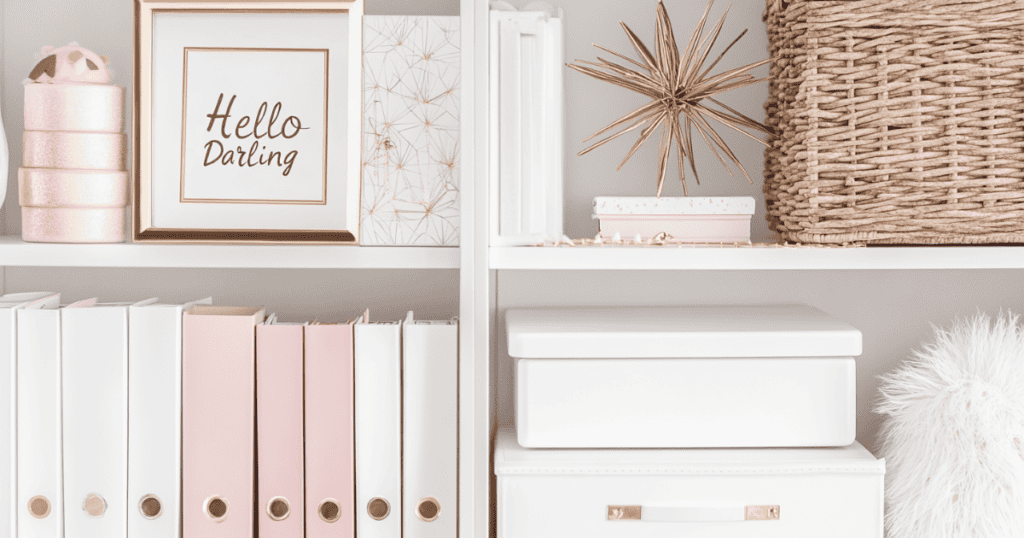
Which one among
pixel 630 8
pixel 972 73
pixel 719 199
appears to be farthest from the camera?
pixel 630 8

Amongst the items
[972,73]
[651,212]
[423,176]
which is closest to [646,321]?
[651,212]

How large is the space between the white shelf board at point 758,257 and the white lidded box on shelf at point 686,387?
0.08 meters

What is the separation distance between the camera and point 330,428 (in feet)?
2.71

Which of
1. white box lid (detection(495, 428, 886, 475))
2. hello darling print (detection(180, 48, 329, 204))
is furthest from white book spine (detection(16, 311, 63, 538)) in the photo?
white box lid (detection(495, 428, 886, 475))

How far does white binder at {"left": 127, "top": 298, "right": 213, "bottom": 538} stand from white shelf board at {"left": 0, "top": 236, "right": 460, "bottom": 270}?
64mm

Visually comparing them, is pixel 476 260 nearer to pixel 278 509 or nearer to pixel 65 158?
pixel 278 509

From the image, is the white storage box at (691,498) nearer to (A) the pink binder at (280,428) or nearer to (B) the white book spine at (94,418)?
(A) the pink binder at (280,428)

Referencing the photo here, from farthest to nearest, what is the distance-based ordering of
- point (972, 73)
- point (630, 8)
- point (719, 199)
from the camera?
1. point (630, 8)
2. point (719, 199)
3. point (972, 73)

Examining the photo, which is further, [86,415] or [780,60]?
[780,60]

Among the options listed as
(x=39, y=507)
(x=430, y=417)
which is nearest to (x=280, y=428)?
(x=430, y=417)

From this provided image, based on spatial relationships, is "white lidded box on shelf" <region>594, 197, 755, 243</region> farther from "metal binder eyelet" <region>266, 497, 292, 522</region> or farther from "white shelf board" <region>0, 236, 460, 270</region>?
"metal binder eyelet" <region>266, 497, 292, 522</region>

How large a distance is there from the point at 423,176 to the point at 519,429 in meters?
0.33

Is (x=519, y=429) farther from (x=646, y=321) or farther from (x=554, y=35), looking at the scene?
(x=554, y=35)

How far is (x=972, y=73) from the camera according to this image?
0.81m
